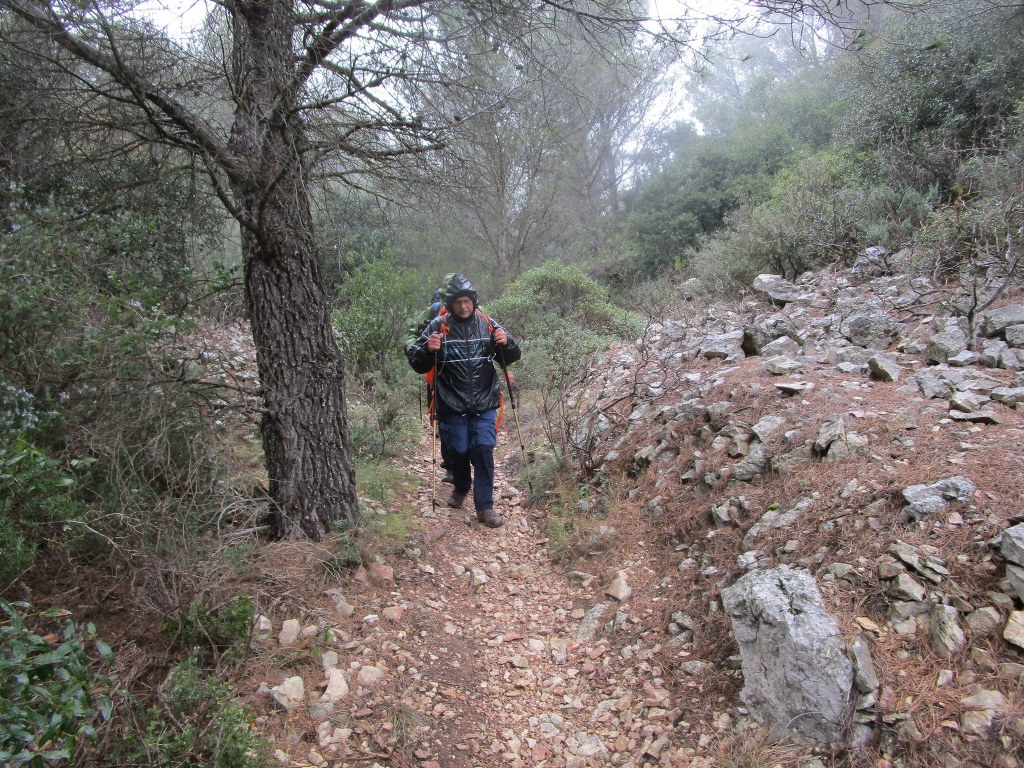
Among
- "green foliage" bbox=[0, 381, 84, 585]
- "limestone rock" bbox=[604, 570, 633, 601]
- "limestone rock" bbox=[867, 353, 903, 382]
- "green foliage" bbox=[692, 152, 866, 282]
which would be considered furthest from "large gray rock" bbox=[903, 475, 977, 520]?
"green foliage" bbox=[692, 152, 866, 282]

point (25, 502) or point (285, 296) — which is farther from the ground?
point (285, 296)

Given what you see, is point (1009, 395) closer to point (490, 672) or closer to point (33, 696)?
point (490, 672)

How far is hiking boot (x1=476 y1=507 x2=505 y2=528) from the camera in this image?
5.04m

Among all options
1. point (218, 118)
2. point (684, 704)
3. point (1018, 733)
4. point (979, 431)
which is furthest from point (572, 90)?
point (1018, 733)

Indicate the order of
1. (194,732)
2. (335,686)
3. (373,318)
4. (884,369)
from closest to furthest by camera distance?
(194,732) → (335,686) → (884,369) → (373,318)

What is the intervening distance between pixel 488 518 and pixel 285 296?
8.09ft

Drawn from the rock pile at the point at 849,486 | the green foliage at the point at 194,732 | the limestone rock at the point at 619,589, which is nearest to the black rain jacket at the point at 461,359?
the rock pile at the point at 849,486

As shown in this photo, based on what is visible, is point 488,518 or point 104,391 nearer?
point 104,391

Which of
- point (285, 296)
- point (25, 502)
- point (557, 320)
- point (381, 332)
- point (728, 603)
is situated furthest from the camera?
point (557, 320)

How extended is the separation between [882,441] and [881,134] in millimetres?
8692

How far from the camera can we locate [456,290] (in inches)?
199

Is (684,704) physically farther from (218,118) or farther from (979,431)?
(218,118)

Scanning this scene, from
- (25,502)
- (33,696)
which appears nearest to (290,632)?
(25,502)

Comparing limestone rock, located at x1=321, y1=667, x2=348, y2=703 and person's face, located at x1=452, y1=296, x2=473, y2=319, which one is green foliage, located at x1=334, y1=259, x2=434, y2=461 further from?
limestone rock, located at x1=321, y1=667, x2=348, y2=703
